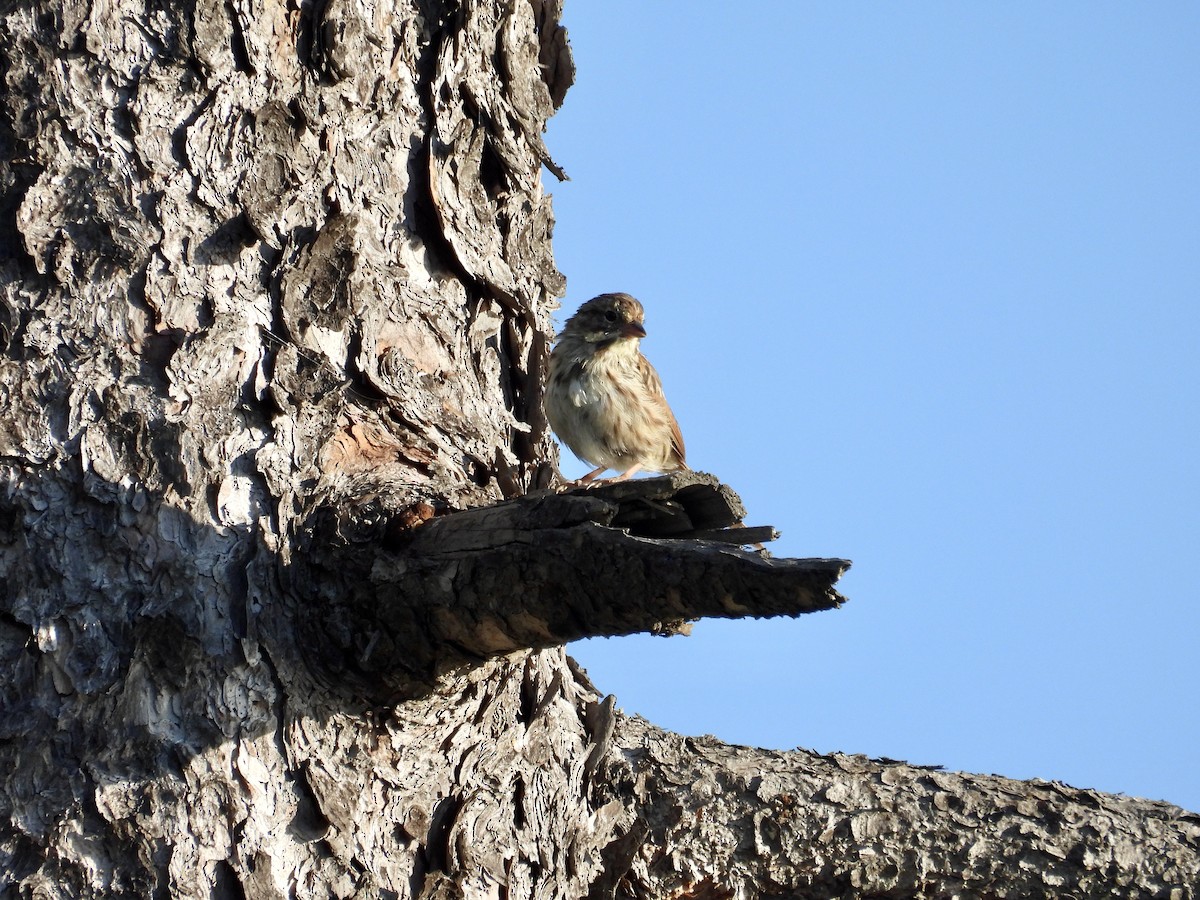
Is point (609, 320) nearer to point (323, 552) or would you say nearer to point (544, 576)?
point (323, 552)

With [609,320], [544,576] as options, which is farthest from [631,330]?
[544,576]

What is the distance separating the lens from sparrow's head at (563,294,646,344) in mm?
6684

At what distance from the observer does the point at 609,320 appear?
6.79 metres

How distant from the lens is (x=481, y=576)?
3.09m

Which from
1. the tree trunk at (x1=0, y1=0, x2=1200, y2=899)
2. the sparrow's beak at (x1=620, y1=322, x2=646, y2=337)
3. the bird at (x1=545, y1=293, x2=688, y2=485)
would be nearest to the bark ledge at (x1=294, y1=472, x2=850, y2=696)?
the tree trunk at (x1=0, y1=0, x2=1200, y2=899)

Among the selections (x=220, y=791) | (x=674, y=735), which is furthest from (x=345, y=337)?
(x=674, y=735)

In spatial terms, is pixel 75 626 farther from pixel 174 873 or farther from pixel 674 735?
pixel 674 735

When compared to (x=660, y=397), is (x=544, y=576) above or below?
below

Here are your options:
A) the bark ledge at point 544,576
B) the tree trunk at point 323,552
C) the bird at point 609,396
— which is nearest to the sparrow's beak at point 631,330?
the bird at point 609,396

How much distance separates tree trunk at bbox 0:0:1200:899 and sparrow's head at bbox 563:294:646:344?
223 cm

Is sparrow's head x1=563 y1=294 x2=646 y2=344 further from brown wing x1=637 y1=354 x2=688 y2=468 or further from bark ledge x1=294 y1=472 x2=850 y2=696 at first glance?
bark ledge x1=294 y1=472 x2=850 y2=696

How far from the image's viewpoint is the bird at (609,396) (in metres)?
6.44

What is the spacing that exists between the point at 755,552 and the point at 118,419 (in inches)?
75.3

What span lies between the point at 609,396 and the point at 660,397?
0.60m
